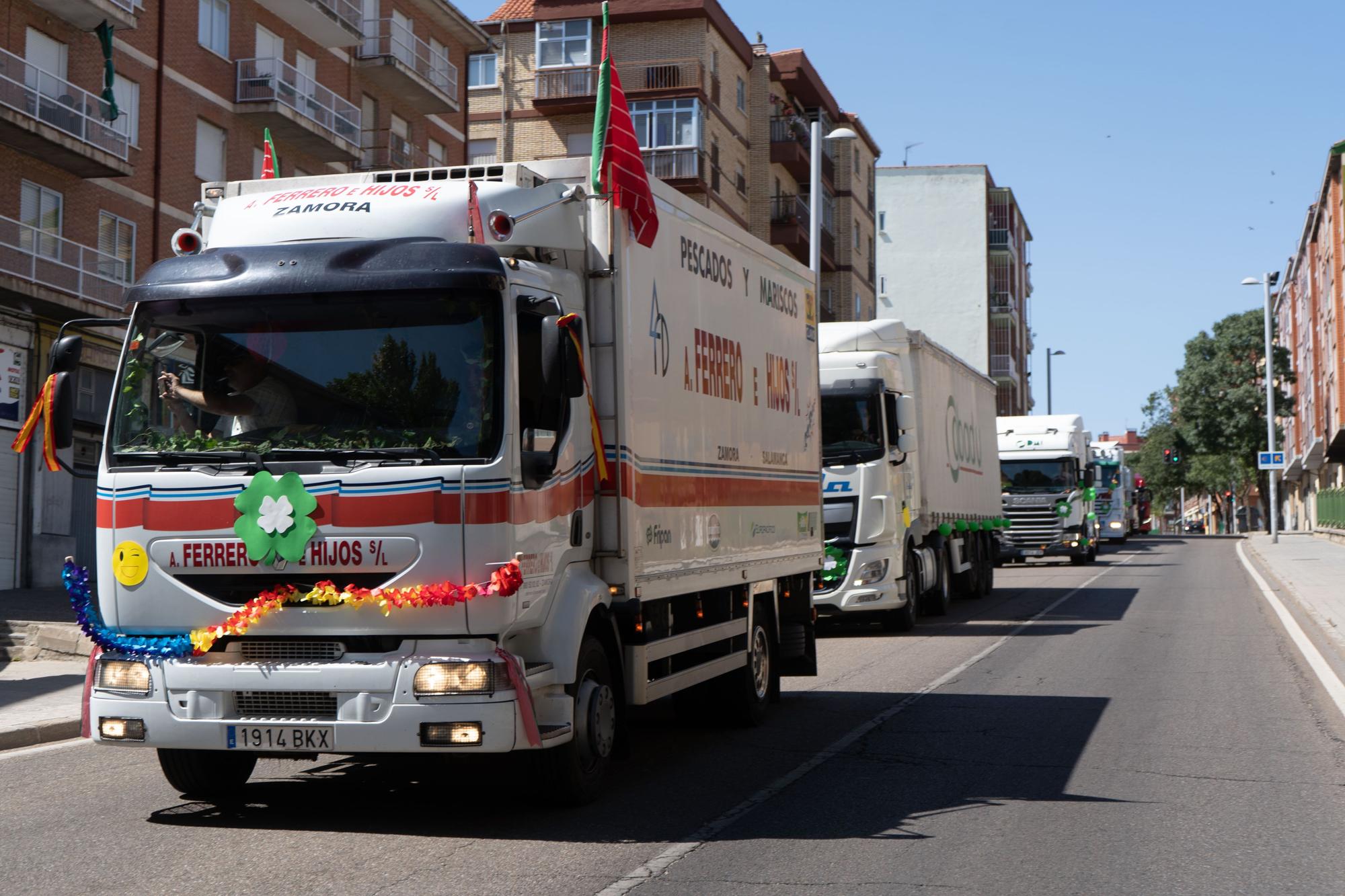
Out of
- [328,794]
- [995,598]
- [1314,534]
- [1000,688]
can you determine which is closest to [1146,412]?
[1314,534]

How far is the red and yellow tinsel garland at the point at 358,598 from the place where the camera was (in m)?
6.77

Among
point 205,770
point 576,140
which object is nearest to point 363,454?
point 205,770

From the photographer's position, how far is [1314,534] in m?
69.9

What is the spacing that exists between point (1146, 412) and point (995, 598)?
75.8 metres

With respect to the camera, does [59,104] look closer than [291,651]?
No

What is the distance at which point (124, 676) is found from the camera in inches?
283

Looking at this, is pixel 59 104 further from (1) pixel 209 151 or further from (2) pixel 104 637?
(2) pixel 104 637

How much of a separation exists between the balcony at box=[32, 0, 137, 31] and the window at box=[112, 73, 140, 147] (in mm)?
1115

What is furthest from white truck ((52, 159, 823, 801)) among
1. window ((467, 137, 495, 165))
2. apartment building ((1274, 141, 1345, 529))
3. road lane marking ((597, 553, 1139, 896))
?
apartment building ((1274, 141, 1345, 529))

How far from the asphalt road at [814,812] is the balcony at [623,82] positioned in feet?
117

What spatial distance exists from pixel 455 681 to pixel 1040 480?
29.2 m

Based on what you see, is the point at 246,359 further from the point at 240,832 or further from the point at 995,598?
the point at 995,598

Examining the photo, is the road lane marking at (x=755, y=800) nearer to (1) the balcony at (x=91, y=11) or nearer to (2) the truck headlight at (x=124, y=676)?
(2) the truck headlight at (x=124, y=676)

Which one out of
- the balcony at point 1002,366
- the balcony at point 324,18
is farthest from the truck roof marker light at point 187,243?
the balcony at point 1002,366
